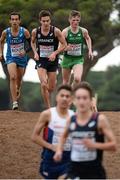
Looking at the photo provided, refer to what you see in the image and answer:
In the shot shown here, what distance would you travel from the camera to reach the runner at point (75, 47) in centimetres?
1300

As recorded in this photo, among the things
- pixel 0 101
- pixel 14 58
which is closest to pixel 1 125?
pixel 14 58

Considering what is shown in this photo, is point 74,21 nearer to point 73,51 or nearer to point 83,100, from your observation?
point 73,51

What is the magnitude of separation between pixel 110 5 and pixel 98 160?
20.7 metres

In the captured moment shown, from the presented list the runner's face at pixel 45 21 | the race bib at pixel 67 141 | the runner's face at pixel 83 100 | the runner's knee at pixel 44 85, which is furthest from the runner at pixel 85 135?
the runner's knee at pixel 44 85

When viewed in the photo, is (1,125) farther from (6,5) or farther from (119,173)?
(6,5)

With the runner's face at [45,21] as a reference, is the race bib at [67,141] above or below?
below

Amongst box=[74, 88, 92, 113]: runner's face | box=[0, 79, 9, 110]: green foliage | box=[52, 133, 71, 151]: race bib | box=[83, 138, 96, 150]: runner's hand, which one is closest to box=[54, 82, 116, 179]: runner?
box=[74, 88, 92, 113]: runner's face

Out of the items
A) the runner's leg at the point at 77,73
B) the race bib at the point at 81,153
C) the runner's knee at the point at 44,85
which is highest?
the race bib at the point at 81,153

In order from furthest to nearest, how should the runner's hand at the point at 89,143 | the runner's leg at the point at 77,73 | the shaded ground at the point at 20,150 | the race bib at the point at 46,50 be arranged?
the runner's leg at the point at 77,73, the race bib at the point at 46,50, the shaded ground at the point at 20,150, the runner's hand at the point at 89,143

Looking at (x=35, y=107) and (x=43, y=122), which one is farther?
(x=35, y=107)

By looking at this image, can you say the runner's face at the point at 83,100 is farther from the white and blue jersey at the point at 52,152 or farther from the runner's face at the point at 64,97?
the white and blue jersey at the point at 52,152

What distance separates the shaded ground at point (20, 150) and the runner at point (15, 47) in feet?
1.80

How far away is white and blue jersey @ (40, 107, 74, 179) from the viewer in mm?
7754

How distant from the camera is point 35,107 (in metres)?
51.9
